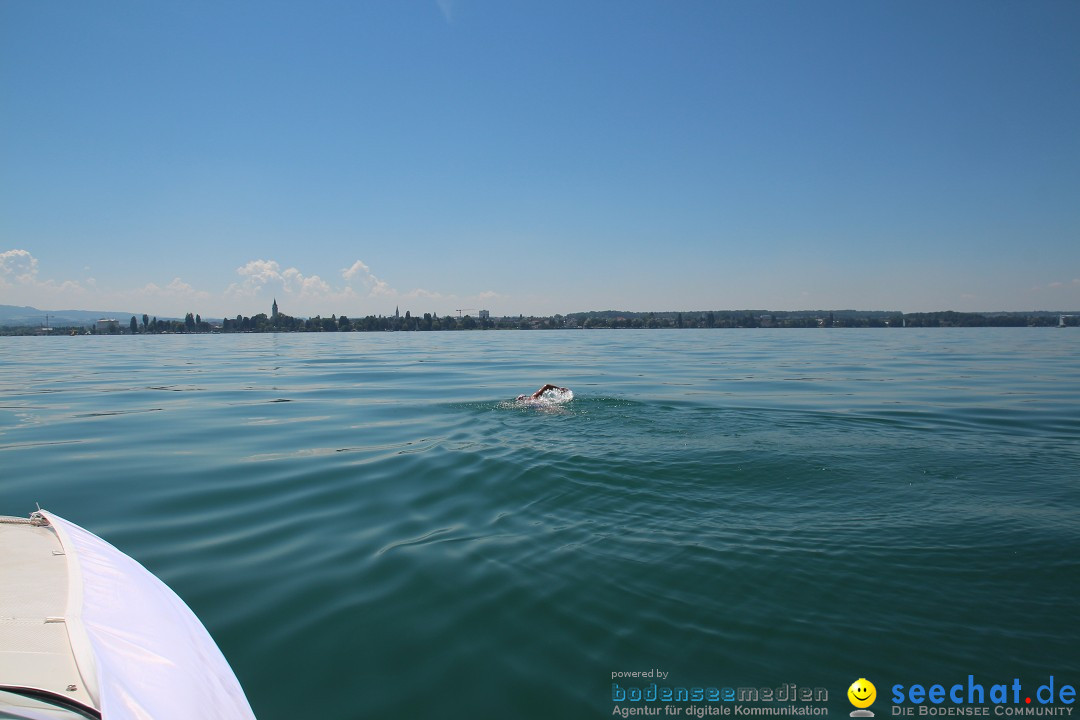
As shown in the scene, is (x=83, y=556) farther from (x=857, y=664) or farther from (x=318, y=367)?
(x=318, y=367)

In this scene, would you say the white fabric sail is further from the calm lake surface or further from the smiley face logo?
the smiley face logo

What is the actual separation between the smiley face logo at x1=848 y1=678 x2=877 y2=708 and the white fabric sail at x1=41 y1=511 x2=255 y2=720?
3.73 m

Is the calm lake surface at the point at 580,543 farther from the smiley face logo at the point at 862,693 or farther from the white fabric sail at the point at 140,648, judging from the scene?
the white fabric sail at the point at 140,648

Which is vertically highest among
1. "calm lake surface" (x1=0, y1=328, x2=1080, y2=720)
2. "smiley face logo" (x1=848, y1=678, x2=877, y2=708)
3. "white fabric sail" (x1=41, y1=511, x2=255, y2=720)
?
"white fabric sail" (x1=41, y1=511, x2=255, y2=720)

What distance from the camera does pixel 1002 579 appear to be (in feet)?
→ 17.0

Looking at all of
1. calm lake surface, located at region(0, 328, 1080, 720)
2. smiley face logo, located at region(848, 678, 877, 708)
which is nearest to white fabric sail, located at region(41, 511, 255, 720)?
calm lake surface, located at region(0, 328, 1080, 720)

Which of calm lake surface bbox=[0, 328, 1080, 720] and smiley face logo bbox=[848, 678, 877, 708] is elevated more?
calm lake surface bbox=[0, 328, 1080, 720]

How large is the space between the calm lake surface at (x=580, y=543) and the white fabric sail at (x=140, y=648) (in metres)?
0.68

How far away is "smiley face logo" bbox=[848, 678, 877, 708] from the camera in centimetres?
363

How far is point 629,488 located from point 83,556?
6.24 m

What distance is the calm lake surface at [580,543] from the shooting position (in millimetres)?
3955

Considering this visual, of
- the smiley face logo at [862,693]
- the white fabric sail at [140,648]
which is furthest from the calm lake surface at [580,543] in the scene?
the white fabric sail at [140,648]

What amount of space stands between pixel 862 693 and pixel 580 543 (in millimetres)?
2971

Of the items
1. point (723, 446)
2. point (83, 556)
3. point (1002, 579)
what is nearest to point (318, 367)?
point (723, 446)
